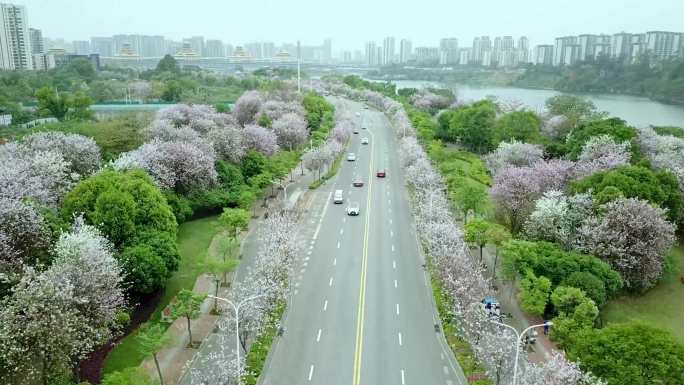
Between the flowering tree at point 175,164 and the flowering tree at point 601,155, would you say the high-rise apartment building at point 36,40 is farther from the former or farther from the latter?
the flowering tree at point 601,155

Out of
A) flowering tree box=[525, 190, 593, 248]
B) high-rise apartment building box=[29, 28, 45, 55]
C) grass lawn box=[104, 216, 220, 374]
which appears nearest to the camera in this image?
grass lawn box=[104, 216, 220, 374]

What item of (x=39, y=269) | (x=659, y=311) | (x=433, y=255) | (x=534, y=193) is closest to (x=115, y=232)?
(x=39, y=269)

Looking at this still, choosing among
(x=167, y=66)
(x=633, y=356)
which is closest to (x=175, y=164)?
(x=633, y=356)

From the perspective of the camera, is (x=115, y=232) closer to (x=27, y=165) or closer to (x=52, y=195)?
(x=52, y=195)

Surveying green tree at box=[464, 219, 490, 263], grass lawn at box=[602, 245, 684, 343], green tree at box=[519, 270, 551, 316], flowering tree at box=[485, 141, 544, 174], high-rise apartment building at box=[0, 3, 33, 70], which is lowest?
grass lawn at box=[602, 245, 684, 343]

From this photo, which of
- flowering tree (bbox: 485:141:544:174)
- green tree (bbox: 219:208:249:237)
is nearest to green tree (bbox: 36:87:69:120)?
green tree (bbox: 219:208:249:237)

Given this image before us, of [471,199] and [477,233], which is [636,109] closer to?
[471,199]

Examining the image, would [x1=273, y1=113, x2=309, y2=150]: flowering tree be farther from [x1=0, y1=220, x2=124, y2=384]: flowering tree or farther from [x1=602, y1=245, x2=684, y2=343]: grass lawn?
[x1=602, y1=245, x2=684, y2=343]: grass lawn

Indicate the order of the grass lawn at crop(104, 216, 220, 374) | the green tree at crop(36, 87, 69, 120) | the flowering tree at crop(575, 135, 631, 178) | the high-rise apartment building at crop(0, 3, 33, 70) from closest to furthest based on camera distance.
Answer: the grass lawn at crop(104, 216, 220, 374)
the flowering tree at crop(575, 135, 631, 178)
the green tree at crop(36, 87, 69, 120)
the high-rise apartment building at crop(0, 3, 33, 70)
